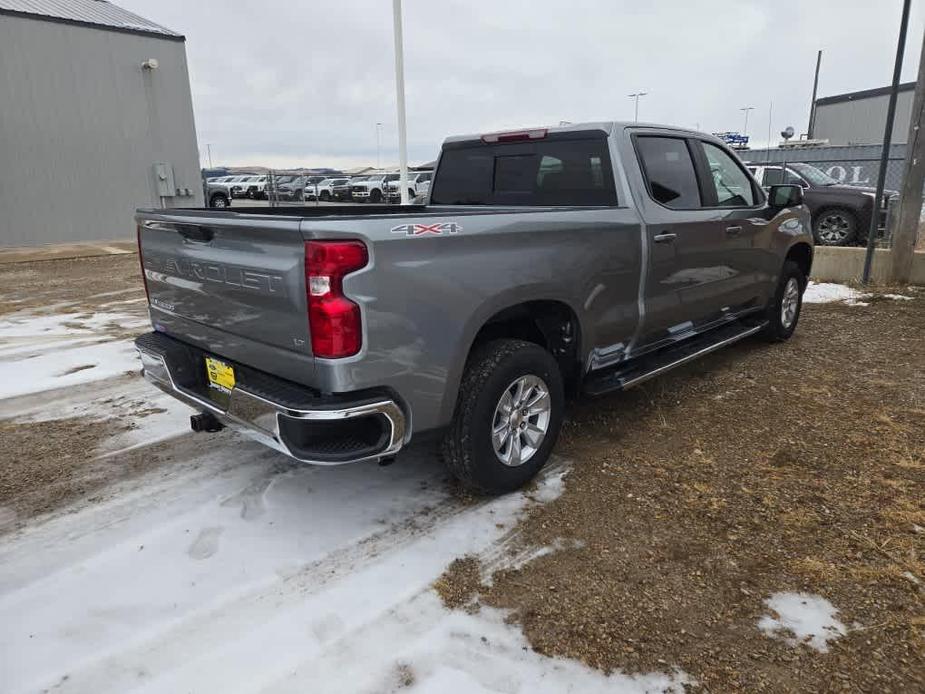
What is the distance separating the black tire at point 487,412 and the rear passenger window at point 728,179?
2350mm

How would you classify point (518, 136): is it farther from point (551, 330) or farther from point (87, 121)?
point (87, 121)

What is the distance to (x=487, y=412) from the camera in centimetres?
305

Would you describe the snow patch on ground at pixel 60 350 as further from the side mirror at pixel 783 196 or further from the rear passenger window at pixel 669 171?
the side mirror at pixel 783 196

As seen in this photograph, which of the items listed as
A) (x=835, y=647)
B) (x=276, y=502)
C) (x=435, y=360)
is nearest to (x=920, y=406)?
(x=835, y=647)

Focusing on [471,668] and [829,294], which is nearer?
[471,668]

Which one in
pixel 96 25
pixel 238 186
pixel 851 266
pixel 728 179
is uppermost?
pixel 96 25

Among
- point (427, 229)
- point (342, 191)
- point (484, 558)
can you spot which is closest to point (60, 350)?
point (427, 229)

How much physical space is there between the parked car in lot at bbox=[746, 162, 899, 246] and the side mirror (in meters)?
6.43

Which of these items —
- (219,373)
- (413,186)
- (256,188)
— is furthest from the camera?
(256,188)

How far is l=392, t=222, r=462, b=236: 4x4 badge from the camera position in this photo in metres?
2.58

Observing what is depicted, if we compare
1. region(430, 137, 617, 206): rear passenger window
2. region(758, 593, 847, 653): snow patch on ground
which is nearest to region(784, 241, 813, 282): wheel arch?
region(430, 137, 617, 206): rear passenger window

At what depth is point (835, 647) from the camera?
229cm

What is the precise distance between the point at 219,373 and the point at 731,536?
8.27 feet

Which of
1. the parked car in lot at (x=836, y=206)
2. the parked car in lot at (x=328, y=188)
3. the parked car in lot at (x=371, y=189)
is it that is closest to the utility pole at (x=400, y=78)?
the parked car in lot at (x=836, y=206)
